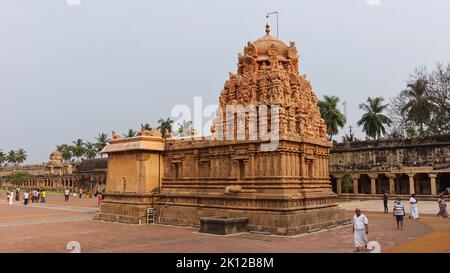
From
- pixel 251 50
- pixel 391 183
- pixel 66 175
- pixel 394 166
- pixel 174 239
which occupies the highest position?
pixel 251 50

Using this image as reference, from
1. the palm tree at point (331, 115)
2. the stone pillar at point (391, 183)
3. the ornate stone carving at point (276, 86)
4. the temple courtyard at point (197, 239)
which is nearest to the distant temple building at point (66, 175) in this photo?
the palm tree at point (331, 115)

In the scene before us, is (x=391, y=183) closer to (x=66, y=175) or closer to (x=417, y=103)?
(x=417, y=103)

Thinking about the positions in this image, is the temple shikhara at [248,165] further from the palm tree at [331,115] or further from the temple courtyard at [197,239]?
the palm tree at [331,115]

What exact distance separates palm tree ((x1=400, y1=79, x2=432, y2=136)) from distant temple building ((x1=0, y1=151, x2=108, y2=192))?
145ft

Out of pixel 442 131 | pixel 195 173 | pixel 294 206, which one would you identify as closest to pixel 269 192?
pixel 294 206

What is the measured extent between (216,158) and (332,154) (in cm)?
3324

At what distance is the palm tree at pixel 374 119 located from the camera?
54.4 meters

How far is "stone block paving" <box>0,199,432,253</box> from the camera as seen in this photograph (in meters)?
12.9

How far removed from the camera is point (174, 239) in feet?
49.3

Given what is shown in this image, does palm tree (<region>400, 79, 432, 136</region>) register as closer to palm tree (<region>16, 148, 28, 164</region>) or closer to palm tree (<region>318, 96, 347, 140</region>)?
palm tree (<region>318, 96, 347, 140</region>)

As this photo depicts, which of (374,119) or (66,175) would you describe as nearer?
(374,119)

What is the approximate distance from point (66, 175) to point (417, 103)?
2534 inches

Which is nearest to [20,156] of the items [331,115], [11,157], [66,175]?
[11,157]
